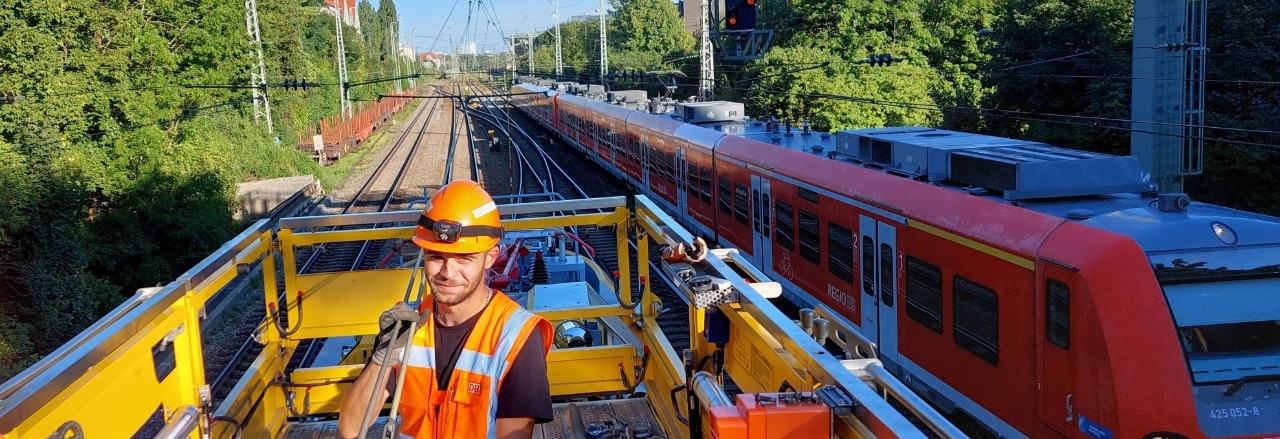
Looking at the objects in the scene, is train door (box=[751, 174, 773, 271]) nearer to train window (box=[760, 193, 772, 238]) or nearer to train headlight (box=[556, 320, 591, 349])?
train window (box=[760, 193, 772, 238])

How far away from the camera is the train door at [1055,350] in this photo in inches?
257

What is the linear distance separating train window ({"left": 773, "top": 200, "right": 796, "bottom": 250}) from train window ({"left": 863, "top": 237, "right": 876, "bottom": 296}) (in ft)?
7.24

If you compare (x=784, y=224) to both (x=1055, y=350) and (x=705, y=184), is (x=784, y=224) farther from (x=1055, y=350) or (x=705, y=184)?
(x=1055, y=350)

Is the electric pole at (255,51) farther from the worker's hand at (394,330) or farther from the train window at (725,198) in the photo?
the worker's hand at (394,330)

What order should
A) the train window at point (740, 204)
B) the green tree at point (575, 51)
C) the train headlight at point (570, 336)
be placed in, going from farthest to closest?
the green tree at point (575, 51) < the train window at point (740, 204) < the train headlight at point (570, 336)

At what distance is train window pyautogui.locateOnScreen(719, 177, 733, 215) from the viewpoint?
15281 millimetres

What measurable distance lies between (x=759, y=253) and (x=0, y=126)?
41.8 ft

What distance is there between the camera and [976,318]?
307 inches

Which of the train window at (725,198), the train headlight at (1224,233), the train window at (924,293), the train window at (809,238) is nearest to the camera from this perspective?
the train headlight at (1224,233)

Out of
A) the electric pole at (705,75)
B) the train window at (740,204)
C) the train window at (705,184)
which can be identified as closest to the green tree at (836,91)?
the electric pole at (705,75)

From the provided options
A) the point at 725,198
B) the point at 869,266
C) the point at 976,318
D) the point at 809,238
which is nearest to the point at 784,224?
the point at 809,238

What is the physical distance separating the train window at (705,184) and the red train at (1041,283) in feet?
13.9

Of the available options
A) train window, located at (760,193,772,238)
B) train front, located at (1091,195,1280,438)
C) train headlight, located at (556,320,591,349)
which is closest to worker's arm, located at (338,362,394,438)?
train headlight, located at (556,320,591,349)

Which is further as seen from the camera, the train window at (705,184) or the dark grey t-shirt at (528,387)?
the train window at (705,184)
